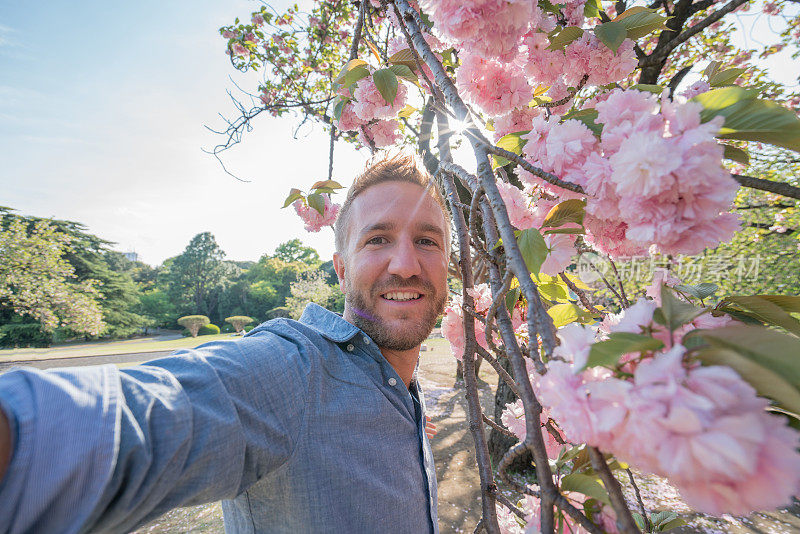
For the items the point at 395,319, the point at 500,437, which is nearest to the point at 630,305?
the point at 395,319

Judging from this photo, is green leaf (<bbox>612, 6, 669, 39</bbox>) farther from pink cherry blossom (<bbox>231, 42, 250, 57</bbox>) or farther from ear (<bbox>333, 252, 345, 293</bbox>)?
pink cherry blossom (<bbox>231, 42, 250, 57</bbox>)

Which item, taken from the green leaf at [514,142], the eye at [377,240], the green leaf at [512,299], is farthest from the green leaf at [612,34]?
the eye at [377,240]

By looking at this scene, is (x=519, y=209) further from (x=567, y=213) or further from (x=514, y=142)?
(x=567, y=213)

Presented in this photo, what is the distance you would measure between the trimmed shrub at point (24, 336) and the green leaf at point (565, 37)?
108 ft

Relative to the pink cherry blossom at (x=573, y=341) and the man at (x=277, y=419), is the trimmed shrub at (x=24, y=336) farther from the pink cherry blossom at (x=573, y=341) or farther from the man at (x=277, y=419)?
the pink cherry blossom at (x=573, y=341)

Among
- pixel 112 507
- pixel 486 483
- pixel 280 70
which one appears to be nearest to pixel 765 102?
pixel 486 483

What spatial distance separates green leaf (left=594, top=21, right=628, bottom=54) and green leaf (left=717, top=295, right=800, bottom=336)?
0.92 metres

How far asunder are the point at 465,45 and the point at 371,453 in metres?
1.26

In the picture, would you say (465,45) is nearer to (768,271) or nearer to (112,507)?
(112,507)

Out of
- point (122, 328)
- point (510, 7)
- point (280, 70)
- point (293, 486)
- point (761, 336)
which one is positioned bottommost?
point (122, 328)

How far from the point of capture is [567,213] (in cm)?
78

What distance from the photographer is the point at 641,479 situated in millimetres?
4902

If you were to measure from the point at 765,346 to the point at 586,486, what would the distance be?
38 centimetres

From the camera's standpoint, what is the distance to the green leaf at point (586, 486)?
565 millimetres
